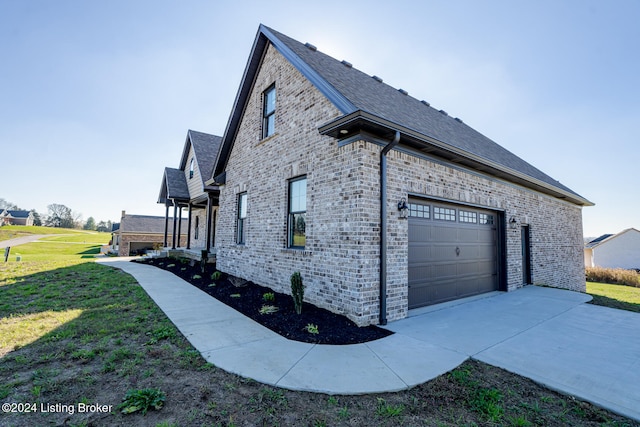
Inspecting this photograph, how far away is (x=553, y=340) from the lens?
479 centimetres

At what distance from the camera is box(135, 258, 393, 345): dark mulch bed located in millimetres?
4727

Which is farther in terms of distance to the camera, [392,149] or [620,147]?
[620,147]

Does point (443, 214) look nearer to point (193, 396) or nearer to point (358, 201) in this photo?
point (358, 201)

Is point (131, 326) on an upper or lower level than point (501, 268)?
lower

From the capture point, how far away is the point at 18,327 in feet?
16.1

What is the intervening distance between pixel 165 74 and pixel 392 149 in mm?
8338

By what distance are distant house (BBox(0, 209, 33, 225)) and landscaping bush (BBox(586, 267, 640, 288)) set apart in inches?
5020

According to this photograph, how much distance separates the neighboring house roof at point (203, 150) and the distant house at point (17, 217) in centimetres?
10447

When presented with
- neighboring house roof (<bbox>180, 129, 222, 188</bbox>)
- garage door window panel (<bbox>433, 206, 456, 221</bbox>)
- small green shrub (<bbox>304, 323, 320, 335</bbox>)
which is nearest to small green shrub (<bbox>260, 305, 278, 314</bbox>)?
small green shrub (<bbox>304, 323, 320, 335</bbox>)

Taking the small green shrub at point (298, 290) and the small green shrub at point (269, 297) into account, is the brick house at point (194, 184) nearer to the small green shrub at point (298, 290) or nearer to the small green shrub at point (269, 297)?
the small green shrub at point (269, 297)

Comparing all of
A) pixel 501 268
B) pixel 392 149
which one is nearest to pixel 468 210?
pixel 501 268

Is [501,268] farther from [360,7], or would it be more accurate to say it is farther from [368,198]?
[360,7]

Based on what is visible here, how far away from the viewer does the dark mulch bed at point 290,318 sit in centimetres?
473

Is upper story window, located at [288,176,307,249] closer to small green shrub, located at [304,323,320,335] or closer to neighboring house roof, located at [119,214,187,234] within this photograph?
small green shrub, located at [304,323,320,335]
